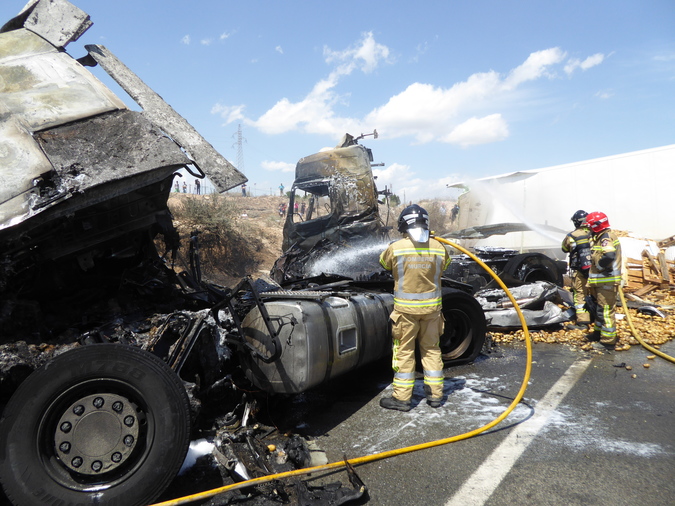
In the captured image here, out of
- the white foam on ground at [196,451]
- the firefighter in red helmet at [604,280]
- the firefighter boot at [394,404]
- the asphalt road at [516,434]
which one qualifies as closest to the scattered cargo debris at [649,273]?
the firefighter in red helmet at [604,280]

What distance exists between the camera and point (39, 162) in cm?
236

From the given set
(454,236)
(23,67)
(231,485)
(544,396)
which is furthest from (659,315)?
(23,67)

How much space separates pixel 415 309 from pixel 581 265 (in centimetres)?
388

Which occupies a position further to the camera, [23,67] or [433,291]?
[433,291]

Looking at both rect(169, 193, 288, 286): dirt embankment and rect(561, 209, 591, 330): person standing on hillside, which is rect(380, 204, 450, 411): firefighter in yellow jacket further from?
rect(169, 193, 288, 286): dirt embankment

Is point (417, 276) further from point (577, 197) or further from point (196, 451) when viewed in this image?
point (577, 197)

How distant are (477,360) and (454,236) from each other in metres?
→ 3.56

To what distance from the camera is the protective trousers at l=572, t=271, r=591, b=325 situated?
241 inches

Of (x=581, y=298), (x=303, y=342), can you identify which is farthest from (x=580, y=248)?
(x=303, y=342)

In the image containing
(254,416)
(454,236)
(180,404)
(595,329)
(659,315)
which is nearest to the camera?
(180,404)

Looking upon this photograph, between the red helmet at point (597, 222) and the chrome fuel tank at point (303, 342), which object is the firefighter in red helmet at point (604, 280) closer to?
the red helmet at point (597, 222)

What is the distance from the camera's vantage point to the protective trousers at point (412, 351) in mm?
3539

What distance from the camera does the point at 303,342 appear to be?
9.29 ft

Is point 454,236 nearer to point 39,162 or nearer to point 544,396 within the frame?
point 544,396
